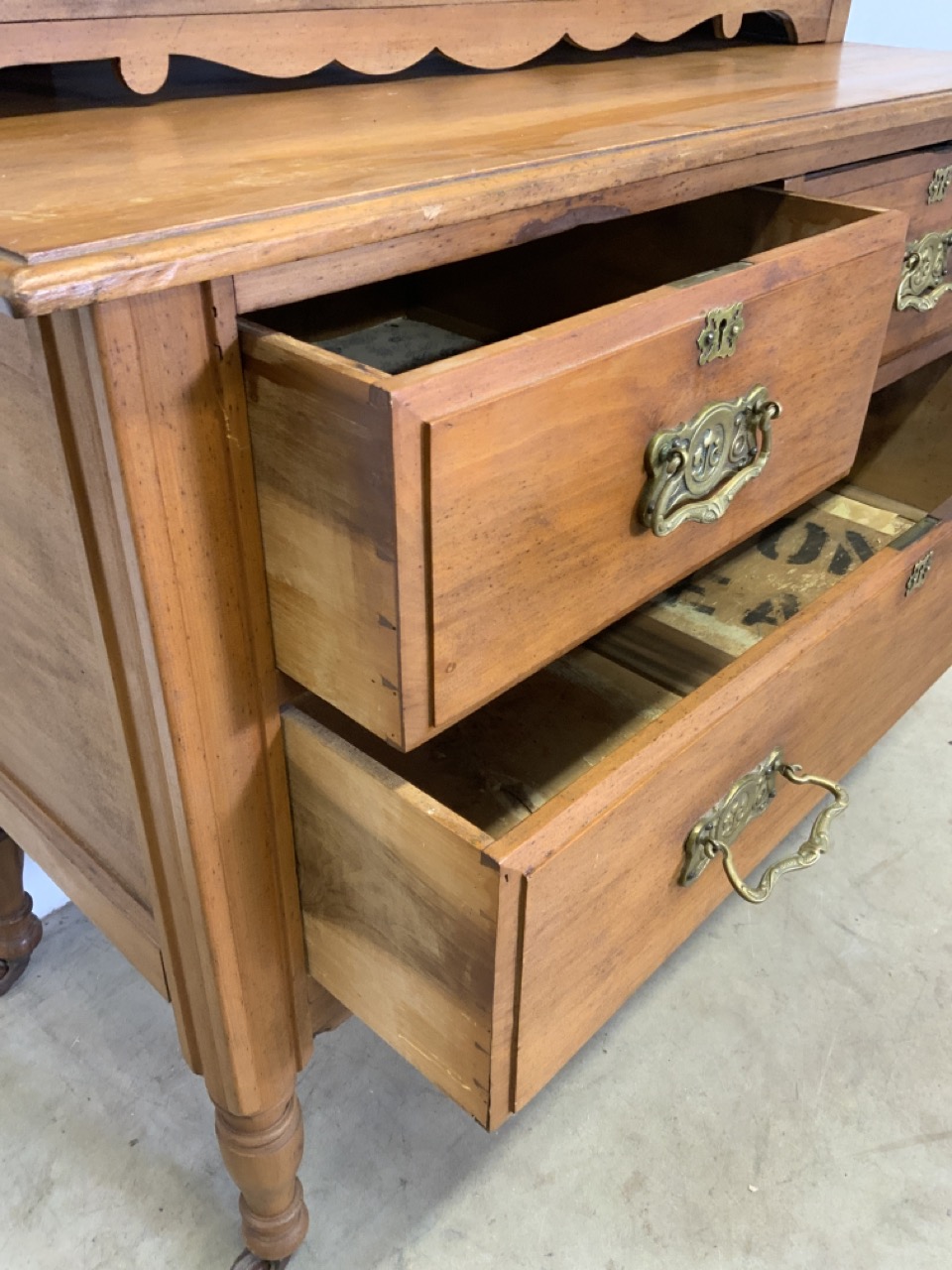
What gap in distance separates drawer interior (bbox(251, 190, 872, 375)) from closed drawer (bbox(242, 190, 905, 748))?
19 millimetres

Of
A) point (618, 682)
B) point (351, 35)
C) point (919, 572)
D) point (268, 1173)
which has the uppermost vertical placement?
point (351, 35)

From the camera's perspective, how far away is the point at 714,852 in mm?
594

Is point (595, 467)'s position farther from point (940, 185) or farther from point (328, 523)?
point (940, 185)

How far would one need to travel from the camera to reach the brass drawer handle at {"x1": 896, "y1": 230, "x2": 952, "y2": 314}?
0.73 meters

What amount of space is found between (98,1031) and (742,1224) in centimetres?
55

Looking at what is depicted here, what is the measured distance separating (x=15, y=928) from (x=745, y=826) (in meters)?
0.66

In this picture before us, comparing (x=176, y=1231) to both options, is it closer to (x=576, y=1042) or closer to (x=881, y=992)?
(x=576, y=1042)

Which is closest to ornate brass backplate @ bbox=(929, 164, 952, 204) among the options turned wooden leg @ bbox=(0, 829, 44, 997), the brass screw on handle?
the brass screw on handle

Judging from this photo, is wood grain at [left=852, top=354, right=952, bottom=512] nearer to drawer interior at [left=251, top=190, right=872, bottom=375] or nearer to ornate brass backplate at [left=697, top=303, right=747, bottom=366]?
drawer interior at [left=251, top=190, right=872, bottom=375]

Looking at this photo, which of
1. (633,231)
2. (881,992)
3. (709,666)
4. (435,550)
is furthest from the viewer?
(881,992)

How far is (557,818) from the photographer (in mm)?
455

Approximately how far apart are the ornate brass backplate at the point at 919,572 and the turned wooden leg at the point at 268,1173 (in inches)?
21.4

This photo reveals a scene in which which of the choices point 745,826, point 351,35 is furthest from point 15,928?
point 351,35

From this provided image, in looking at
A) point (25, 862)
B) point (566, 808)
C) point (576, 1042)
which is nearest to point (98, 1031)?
point (25, 862)
